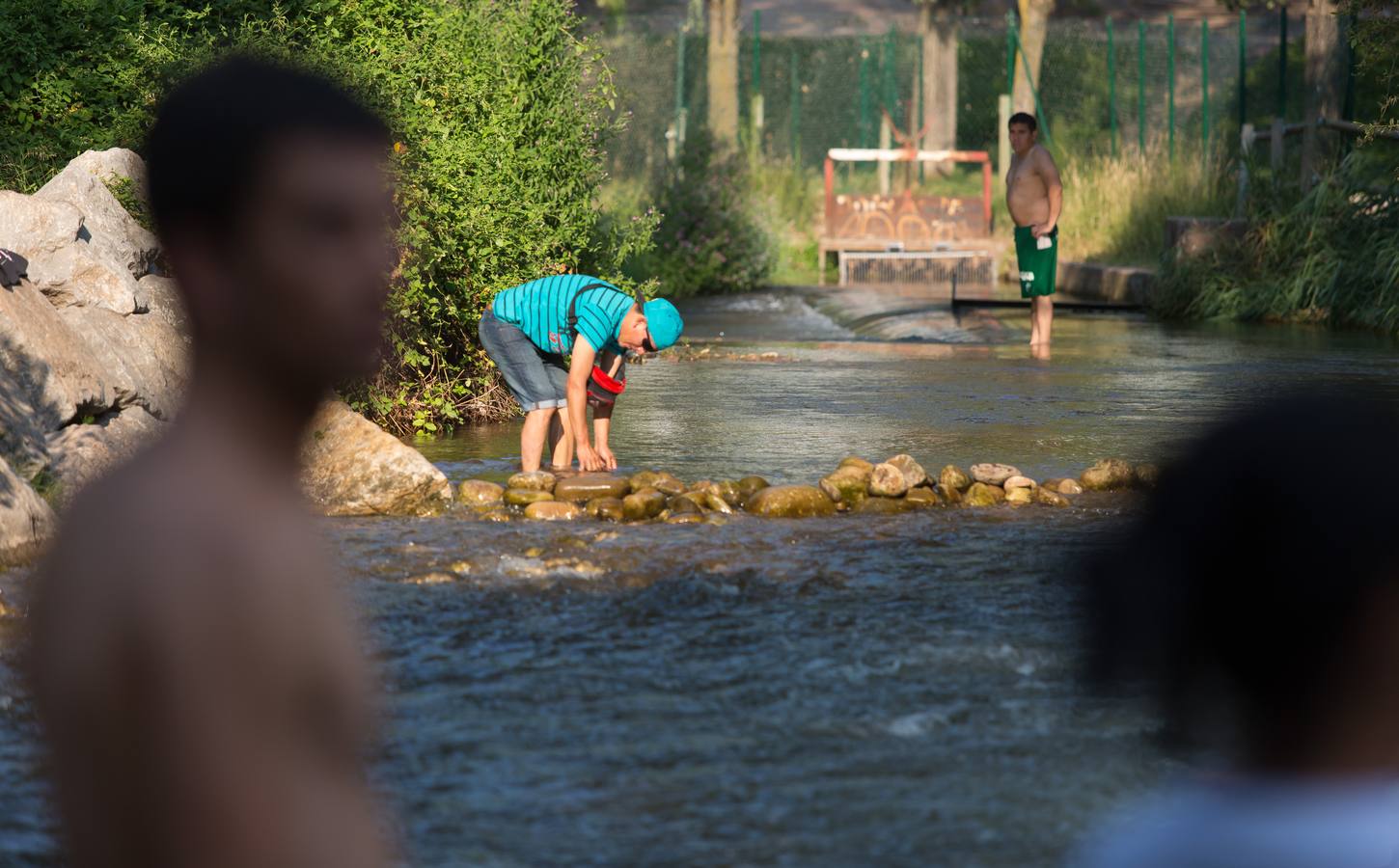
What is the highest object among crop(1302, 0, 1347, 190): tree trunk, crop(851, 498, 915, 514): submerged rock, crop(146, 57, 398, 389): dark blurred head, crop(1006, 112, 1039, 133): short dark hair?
crop(1302, 0, 1347, 190): tree trunk

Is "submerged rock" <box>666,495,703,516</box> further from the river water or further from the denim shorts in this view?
the denim shorts

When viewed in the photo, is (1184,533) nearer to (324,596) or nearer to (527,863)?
(324,596)

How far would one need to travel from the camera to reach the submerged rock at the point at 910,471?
7691mm

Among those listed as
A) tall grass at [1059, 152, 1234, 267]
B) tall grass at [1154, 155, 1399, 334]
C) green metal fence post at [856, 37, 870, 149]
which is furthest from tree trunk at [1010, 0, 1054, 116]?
tall grass at [1154, 155, 1399, 334]

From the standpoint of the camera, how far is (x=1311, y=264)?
1631cm

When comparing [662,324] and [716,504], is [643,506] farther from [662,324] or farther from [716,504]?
[662,324]

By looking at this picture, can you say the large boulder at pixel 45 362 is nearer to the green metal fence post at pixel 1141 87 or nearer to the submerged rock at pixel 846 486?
the submerged rock at pixel 846 486

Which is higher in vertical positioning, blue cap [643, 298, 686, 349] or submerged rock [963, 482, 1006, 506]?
blue cap [643, 298, 686, 349]

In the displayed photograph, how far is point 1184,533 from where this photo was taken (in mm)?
1812

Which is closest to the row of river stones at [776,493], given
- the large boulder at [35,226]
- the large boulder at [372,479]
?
the large boulder at [372,479]

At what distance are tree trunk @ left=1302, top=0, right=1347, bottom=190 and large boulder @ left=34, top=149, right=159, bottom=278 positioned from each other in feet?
39.3

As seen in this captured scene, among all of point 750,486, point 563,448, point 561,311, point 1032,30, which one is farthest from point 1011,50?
point 750,486

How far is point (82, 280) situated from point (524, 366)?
2.04 metres

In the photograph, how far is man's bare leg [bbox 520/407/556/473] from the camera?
8.38 metres
